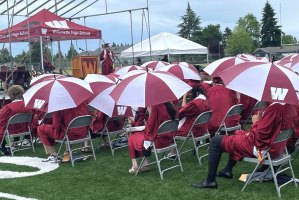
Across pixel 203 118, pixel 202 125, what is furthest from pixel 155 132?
pixel 202 125

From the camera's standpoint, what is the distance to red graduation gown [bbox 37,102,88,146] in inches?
307

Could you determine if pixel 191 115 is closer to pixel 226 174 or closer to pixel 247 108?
pixel 226 174

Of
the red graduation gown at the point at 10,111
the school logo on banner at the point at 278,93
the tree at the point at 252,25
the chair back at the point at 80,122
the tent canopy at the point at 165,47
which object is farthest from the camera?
the tree at the point at 252,25

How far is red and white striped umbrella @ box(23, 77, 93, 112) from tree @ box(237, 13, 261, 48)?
94.6 m

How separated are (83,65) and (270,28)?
247 feet

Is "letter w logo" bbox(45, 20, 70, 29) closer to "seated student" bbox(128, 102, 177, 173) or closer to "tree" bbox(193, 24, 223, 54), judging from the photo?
"seated student" bbox(128, 102, 177, 173)

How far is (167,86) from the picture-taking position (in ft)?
21.2

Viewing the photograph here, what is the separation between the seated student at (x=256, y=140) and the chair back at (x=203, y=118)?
1367mm

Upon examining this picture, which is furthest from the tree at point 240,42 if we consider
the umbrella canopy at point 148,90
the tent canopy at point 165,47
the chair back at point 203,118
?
the umbrella canopy at point 148,90

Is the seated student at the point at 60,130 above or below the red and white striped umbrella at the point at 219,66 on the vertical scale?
below

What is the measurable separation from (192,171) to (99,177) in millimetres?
1460

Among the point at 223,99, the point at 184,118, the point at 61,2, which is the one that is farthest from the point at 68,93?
the point at 61,2

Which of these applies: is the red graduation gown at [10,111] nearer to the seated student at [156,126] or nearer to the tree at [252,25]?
the seated student at [156,126]

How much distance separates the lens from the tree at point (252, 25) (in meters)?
99.2
